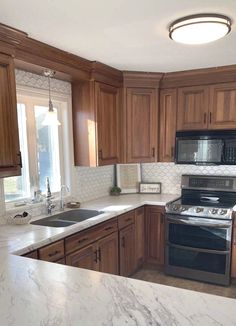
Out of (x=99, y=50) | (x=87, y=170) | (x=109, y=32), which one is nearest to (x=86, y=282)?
(x=109, y=32)

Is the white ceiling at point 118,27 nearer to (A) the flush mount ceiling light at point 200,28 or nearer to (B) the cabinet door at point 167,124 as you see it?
(A) the flush mount ceiling light at point 200,28

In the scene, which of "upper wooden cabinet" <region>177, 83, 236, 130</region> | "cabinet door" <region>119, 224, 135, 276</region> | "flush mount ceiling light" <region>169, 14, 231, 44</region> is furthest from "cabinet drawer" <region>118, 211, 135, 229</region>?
"flush mount ceiling light" <region>169, 14, 231, 44</region>

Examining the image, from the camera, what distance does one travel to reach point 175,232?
3117mm

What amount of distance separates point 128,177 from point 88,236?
1473 mm

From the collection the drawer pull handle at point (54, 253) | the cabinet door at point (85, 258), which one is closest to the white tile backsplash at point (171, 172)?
the cabinet door at point (85, 258)

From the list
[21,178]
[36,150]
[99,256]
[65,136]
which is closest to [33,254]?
[99,256]

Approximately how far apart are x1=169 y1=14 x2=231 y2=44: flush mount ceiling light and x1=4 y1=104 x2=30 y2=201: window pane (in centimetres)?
147

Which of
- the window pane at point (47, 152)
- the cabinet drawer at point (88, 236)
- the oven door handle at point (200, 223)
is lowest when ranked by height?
the oven door handle at point (200, 223)

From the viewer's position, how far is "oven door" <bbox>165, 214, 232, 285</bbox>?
290cm

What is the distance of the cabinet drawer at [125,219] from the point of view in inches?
112

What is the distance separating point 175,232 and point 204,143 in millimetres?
1071

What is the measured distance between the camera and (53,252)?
2021 millimetres

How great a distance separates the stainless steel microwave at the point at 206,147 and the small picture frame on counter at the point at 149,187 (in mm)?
506

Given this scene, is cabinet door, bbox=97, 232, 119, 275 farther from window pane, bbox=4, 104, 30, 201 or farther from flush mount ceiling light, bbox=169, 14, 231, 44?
flush mount ceiling light, bbox=169, 14, 231, 44
